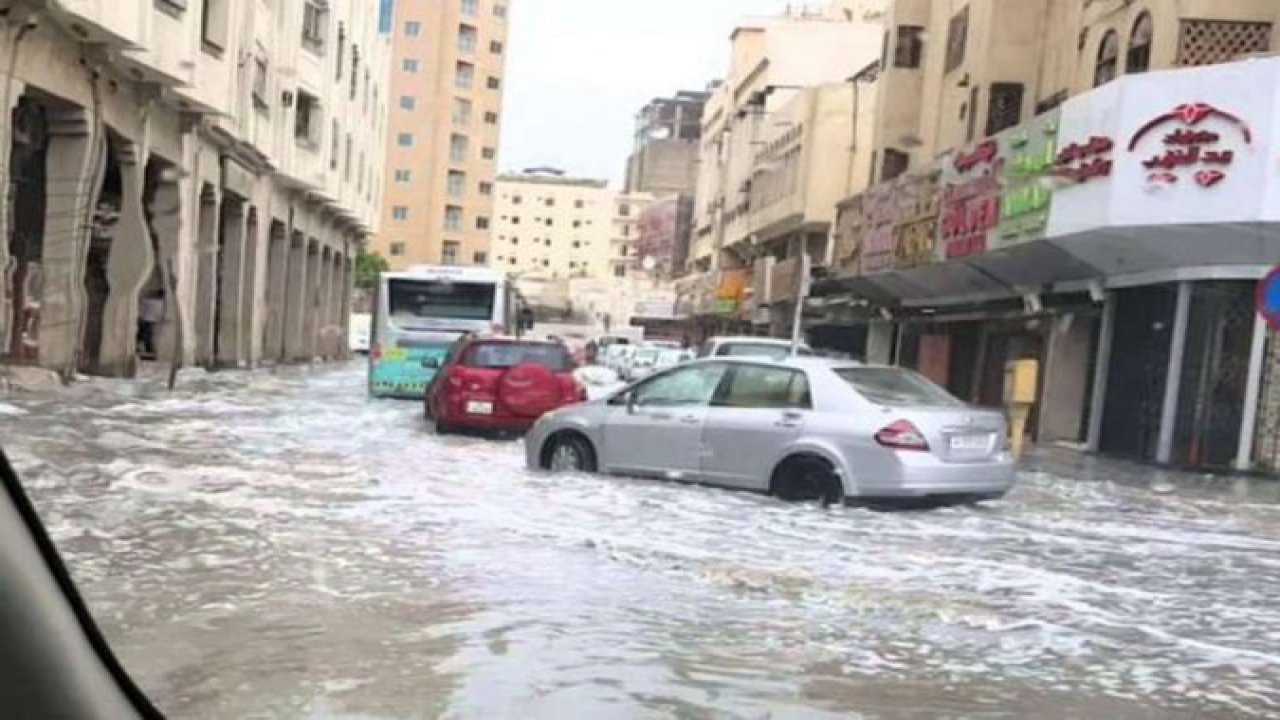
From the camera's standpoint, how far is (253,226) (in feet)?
114

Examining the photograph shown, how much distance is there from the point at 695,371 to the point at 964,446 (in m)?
2.54

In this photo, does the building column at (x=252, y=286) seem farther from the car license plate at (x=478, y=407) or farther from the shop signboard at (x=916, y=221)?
the car license plate at (x=478, y=407)

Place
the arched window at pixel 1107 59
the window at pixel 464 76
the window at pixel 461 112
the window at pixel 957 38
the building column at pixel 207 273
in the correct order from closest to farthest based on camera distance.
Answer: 1. the arched window at pixel 1107 59
2. the building column at pixel 207 273
3. the window at pixel 957 38
4. the window at pixel 461 112
5. the window at pixel 464 76

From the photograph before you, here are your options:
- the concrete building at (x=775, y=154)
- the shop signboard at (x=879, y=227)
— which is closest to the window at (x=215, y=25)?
the shop signboard at (x=879, y=227)

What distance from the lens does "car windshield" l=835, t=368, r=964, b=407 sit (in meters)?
11.7

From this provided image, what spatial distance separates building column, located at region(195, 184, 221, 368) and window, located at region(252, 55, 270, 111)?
2658mm

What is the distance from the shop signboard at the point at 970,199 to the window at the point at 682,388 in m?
14.3

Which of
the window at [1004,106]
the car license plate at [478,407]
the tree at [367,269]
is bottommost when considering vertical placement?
the car license plate at [478,407]

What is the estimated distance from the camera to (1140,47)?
2395cm

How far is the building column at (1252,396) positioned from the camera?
64.6 ft

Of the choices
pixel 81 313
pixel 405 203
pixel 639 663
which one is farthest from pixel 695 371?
pixel 405 203

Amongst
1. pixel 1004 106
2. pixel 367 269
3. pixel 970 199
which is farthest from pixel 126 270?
pixel 367 269

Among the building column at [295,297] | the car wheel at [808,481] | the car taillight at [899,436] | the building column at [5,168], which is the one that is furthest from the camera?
the building column at [295,297]

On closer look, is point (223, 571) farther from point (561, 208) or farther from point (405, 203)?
point (561, 208)
